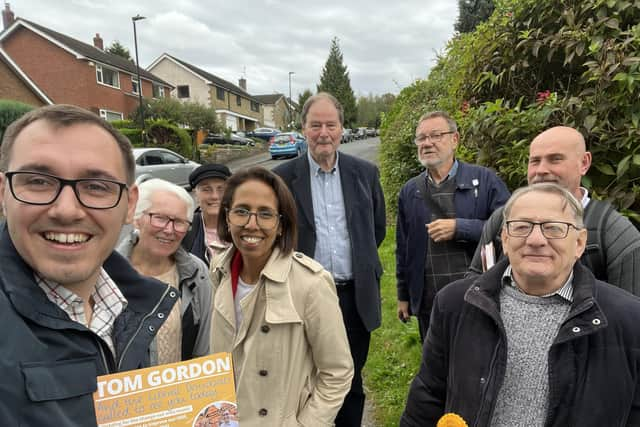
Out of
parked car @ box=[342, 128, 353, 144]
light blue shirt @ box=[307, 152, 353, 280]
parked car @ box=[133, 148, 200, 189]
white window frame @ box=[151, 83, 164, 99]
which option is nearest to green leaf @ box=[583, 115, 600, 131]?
light blue shirt @ box=[307, 152, 353, 280]

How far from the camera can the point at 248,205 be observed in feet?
6.61

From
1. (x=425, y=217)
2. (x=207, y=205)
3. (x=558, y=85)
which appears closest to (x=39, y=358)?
(x=207, y=205)

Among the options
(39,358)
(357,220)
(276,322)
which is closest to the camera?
(39,358)

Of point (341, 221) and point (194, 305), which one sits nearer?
point (194, 305)

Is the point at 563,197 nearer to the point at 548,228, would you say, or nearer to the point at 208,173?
the point at 548,228

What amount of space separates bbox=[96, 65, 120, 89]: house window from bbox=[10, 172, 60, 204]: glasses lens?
31609 millimetres

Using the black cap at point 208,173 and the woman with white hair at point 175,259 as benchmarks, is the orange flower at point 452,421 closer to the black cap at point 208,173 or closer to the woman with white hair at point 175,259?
the woman with white hair at point 175,259

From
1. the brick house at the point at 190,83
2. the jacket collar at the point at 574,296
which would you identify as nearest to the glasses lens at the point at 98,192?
the jacket collar at the point at 574,296

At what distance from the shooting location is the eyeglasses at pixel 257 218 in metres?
1.99

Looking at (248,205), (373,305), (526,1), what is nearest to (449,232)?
(373,305)

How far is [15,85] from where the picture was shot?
67.4ft

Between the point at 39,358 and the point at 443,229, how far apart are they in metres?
2.46

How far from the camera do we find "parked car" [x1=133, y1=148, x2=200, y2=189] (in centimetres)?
1155

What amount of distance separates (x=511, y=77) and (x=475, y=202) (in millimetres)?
1495
